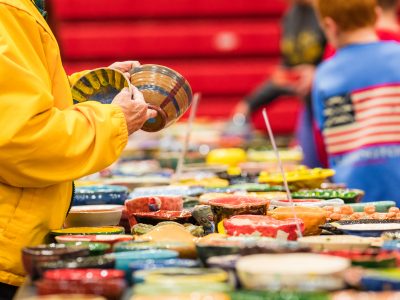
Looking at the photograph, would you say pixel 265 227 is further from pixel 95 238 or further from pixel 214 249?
pixel 95 238

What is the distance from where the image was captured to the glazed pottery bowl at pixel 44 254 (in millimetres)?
1978

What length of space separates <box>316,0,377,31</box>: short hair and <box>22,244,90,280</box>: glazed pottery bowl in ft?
7.68

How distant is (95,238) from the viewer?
232 cm

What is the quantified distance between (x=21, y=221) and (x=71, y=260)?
0.37 m

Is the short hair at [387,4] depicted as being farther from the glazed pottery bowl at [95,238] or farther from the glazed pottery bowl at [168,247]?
the glazed pottery bowl at [168,247]

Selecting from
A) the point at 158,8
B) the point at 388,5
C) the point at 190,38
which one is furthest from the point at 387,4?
the point at 158,8

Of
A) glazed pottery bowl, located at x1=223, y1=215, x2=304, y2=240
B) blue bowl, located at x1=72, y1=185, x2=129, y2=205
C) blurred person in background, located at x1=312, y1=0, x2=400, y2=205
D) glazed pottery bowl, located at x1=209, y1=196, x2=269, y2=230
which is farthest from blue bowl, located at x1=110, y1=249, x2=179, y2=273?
blurred person in background, located at x1=312, y1=0, x2=400, y2=205

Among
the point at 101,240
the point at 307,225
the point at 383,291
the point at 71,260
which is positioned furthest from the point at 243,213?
the point at 383,291

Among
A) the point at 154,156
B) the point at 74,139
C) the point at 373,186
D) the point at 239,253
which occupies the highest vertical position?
the point at 154,156

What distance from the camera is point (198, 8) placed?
33.6 ft

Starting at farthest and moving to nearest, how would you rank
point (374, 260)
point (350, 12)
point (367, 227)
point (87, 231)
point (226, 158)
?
point (226, 158), point (350, 12), point (87, 231), point (367, 227), point (374, 260)

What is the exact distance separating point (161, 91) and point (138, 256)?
29.3 inches

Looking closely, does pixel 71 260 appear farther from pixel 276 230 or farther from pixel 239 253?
pixel 276 230

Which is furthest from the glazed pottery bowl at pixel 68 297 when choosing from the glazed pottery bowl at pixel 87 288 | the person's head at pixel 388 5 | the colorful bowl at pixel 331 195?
the person's head at pixel 388 5
